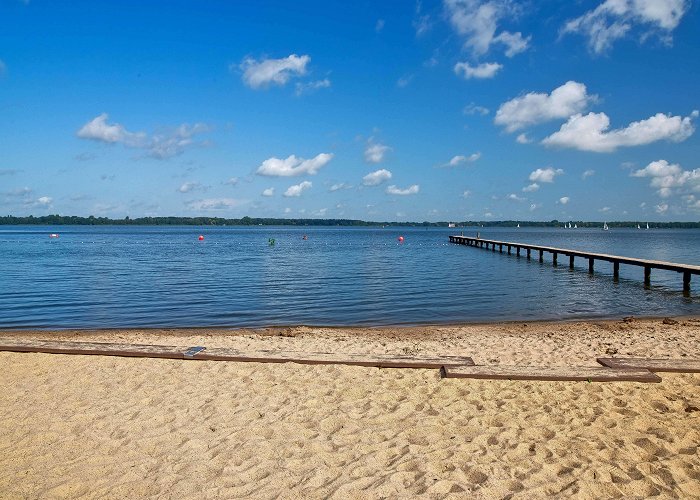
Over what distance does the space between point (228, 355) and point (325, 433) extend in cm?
345

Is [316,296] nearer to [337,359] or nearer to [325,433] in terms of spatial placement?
[337,359]

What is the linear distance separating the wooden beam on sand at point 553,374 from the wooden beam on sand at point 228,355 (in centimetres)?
38

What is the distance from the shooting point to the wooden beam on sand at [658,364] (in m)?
7.58

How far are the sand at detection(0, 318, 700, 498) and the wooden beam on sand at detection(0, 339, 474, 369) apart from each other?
228mm

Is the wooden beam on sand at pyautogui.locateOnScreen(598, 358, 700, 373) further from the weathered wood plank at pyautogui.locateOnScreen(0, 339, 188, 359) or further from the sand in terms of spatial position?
the weathered wood plank at pyautogui.locateOnScreen(0, 339, 188, 359)

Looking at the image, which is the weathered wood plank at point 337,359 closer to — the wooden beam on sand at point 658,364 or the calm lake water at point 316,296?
the wooden beam on sand at point 658,364

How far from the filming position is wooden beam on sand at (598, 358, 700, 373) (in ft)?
24.9

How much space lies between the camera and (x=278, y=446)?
5.46 m

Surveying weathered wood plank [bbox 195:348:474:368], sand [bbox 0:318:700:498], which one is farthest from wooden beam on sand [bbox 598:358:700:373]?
weathered wood plank [bbox 195:348:474:368]

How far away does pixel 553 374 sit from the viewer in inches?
292

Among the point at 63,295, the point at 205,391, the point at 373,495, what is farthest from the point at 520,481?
the point at 63,295

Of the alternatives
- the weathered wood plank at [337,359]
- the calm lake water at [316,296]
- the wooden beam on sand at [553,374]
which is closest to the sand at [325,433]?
the wooden beam on sand at [553,374]

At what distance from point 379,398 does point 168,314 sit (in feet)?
37.4

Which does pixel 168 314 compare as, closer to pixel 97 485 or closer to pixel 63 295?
pixel 63 295
